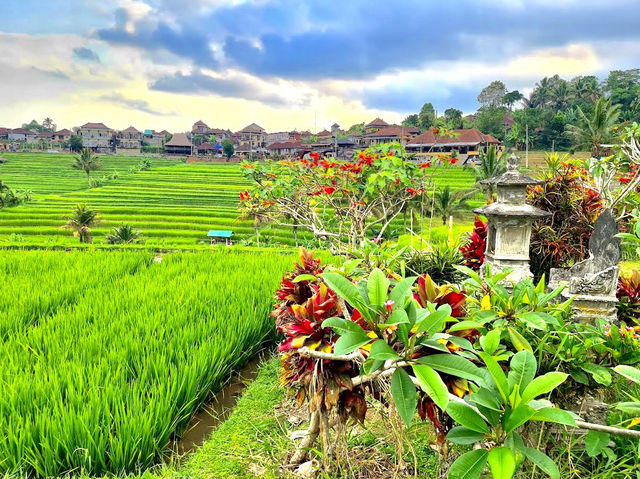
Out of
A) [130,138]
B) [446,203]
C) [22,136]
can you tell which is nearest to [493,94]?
[446,203]

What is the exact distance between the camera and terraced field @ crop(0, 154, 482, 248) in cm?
1666

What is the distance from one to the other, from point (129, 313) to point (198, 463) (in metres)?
1.94

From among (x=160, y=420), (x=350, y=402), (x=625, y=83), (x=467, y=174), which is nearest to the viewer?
(x=350, y=402)

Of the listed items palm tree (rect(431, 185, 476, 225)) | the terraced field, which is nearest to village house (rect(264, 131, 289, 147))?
the terraced field

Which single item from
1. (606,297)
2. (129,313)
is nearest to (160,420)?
(129,313)

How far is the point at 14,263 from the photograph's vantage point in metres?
5.60

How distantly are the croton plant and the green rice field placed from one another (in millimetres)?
884

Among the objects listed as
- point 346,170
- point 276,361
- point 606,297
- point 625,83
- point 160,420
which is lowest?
point 276,361

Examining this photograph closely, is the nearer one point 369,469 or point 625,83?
point 369,469

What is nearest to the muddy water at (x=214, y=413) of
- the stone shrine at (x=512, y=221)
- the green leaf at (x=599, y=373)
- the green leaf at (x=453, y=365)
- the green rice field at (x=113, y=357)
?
the green rice field at (x=113, y=357)

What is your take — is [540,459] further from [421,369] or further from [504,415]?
[421,369]

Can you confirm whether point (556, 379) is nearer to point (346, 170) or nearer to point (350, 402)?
point (350, 402)

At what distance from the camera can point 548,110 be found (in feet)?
125

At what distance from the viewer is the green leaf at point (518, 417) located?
0.87 metres
